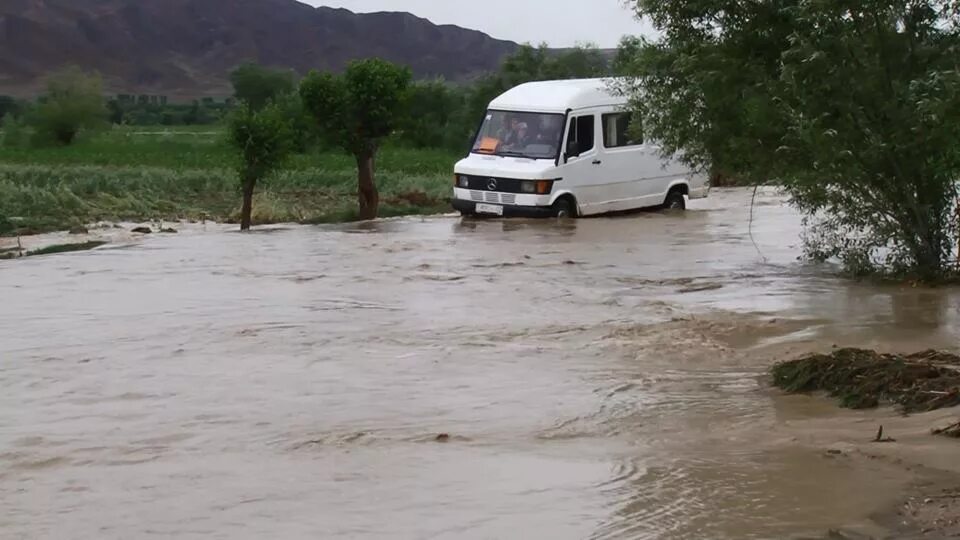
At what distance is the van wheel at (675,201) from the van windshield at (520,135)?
281cm

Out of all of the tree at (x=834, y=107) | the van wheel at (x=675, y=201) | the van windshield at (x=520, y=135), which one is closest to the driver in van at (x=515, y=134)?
the van windshield at (x=520, y=135)

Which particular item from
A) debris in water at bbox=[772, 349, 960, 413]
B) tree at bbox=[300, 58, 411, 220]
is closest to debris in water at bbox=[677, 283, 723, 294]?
debris in water at bbox=[772, 349, 960, 413]

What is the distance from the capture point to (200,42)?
123875mm

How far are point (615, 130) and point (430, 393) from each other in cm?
1229

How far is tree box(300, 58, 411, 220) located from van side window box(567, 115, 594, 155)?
627cm

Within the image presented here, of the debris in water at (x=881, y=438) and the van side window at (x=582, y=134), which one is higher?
the van side window at (x=582, y=134)

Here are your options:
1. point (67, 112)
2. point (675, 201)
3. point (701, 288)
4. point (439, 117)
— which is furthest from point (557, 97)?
point (67, 112)

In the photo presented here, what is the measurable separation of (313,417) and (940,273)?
7046 millimetres

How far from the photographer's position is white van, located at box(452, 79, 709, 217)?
2014 centimetres

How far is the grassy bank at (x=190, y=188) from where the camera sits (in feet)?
88.1

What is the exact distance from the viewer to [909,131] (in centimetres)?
1243

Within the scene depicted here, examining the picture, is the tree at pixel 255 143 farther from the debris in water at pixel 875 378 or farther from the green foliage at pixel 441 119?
the green foliage at pixel 441 119

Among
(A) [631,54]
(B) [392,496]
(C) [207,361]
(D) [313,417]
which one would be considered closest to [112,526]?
(B) [392,496]

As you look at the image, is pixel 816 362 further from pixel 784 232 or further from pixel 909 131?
pixel 784 232
